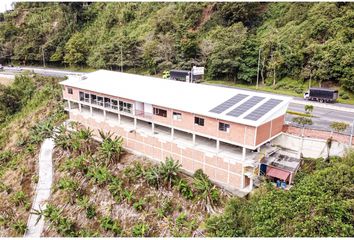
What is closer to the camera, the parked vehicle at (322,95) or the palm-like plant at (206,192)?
the palm-like plant at (206,192)

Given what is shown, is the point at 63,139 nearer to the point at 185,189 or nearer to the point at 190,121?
the point at 190,121

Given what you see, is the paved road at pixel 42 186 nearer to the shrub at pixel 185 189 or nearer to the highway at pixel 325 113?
the shrub at pixel 185 189

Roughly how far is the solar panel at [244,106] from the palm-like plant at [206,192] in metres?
6.40

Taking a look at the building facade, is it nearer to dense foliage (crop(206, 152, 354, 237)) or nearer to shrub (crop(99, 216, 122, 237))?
dense foliage (crop(206, 152, 354, 237))

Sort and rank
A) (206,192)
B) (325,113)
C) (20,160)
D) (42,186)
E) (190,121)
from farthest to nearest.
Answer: (20,160) < (325,113) < (42,186) < (190,121) < (206,192)

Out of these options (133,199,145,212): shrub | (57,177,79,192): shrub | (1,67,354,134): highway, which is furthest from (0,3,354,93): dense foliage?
(57,177,79,192): shrub

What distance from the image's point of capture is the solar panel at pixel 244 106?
92.9 ft

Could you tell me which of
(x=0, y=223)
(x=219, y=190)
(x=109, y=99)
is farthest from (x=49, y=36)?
(x=219, y=190)

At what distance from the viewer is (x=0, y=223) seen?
3272 cm

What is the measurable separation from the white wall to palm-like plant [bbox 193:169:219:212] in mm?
8424

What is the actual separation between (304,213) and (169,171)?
13.2 metres

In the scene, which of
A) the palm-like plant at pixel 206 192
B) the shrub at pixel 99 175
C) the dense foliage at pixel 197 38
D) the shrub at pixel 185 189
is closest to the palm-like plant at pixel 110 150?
the shrub at pixel 99 175

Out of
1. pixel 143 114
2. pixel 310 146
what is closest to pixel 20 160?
pixel 143 114

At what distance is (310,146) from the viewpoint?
2927 centimetres
